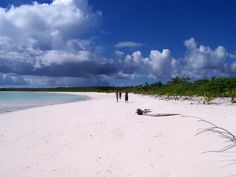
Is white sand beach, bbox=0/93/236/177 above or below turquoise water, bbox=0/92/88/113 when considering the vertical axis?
above

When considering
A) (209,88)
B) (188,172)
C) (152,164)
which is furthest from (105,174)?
(209,88)

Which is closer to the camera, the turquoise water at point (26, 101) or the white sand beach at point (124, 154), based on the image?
the white sand beach at point (124, 154)

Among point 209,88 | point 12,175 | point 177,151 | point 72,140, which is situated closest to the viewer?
point 12,175

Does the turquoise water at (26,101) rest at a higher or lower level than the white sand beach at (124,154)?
lower

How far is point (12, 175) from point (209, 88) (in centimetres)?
2740

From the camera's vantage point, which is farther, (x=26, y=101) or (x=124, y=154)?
(x=26, y=101)

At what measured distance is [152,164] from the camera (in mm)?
5828

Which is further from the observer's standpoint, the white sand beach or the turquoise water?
the turquoise water

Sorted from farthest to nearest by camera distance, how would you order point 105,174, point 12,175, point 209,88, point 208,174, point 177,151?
point 209,88, point 177,151, point 12,175, point 105,174, point 208,174

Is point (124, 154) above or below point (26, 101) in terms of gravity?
above

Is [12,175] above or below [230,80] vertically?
below

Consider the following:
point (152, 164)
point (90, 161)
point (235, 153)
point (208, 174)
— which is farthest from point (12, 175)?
point (235, 153)

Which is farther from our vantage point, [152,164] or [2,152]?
[2,152]

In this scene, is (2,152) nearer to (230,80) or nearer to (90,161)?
(90,161)
